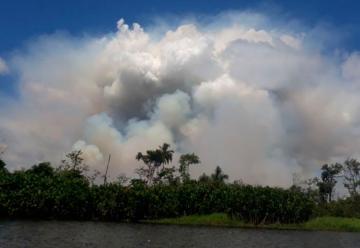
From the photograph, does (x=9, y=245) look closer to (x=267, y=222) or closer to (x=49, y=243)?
(x=49, y=243)

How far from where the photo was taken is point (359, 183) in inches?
4508

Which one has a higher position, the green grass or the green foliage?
the green foliage

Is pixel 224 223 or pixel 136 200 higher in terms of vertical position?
pixel 136 200

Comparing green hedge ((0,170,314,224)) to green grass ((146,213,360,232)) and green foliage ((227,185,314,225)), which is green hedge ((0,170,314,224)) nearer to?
green foliage ((227,185,314,225))

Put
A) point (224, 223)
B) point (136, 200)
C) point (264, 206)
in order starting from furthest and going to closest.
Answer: point (264, 206) → point (224, 223) → point (136, 200)

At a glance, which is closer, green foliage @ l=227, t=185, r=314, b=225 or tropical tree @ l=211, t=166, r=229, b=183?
green foliage @ l=227, t=185, r=314, b=225

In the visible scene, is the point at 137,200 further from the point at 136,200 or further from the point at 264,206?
the point at 264,206

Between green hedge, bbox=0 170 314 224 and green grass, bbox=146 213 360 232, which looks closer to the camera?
green hedge, bbox=0 170 314 224

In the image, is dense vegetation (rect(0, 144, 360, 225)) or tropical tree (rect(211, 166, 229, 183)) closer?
dense vegetation (rect(0, 144, 360, 225))

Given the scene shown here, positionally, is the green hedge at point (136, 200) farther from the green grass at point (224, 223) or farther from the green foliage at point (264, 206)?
the green grass at point (224, 223)

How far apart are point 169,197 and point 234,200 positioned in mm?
10749

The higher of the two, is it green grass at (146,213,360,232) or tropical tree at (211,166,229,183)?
tropical tree at (211,166,229,183)

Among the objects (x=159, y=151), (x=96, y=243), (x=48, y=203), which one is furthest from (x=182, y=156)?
(x=96, y=243)

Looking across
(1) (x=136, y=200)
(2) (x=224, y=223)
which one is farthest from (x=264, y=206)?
(1) (x=136, y=200)
